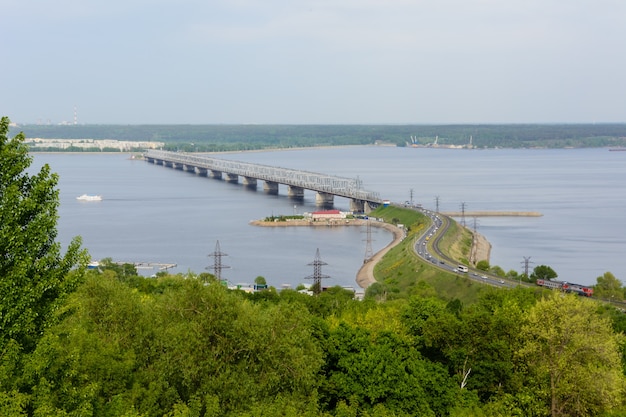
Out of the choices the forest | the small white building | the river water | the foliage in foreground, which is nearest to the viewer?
the forest

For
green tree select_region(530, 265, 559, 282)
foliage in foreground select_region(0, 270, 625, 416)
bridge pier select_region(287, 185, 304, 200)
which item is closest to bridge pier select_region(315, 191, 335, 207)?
bridge pier select_region(287, 185, 304, 200)

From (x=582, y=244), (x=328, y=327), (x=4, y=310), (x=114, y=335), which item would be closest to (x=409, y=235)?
(x=582, y=244)

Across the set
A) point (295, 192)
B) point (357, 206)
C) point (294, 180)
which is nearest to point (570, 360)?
point (357, 206)

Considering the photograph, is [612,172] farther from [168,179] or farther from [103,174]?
[103,174]

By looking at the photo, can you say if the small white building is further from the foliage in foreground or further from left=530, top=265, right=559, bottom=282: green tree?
the foliage in foreground

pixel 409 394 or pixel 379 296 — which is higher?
pixel 409 394

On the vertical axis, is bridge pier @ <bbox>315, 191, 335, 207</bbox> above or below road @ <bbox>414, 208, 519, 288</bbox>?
below
